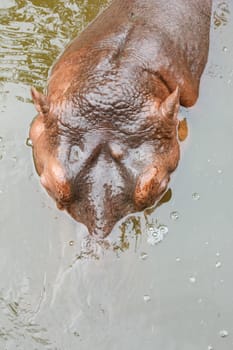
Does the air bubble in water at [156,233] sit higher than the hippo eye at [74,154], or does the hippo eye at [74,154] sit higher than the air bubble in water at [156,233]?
the hippo eye at [74,154]

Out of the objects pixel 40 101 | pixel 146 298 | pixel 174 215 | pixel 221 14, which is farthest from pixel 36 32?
pixel 146 298

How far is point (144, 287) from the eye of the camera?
5309mm

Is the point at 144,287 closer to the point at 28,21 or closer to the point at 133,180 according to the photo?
the point at 133,180

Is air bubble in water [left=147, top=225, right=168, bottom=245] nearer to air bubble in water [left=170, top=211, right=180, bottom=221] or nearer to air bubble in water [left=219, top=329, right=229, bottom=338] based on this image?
air bubble in water [left=170, top=211, right=180, bottom=221]

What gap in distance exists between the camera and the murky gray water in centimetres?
511

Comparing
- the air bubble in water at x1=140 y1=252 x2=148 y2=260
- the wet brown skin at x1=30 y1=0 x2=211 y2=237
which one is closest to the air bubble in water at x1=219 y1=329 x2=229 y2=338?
the air bubble in water at x1=140 y1=252 x2=148 y2=260

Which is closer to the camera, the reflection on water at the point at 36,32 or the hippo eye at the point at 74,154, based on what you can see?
the hippo eye at the point at 74,154

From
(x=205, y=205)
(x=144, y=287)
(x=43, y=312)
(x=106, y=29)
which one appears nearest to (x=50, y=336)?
(x=43, y=312)

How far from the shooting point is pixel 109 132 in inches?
203

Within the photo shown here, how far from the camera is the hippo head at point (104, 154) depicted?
5070 millimetres

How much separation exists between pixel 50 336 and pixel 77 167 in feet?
4.10

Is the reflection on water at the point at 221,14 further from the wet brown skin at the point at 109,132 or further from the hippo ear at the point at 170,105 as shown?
the hippo ear at the point at 170,105

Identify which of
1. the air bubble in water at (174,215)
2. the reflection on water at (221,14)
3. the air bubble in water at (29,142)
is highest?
the reflection on water at (221,14)

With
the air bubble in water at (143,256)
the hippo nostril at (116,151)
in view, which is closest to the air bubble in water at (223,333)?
the air bubble in water at (143,256)
